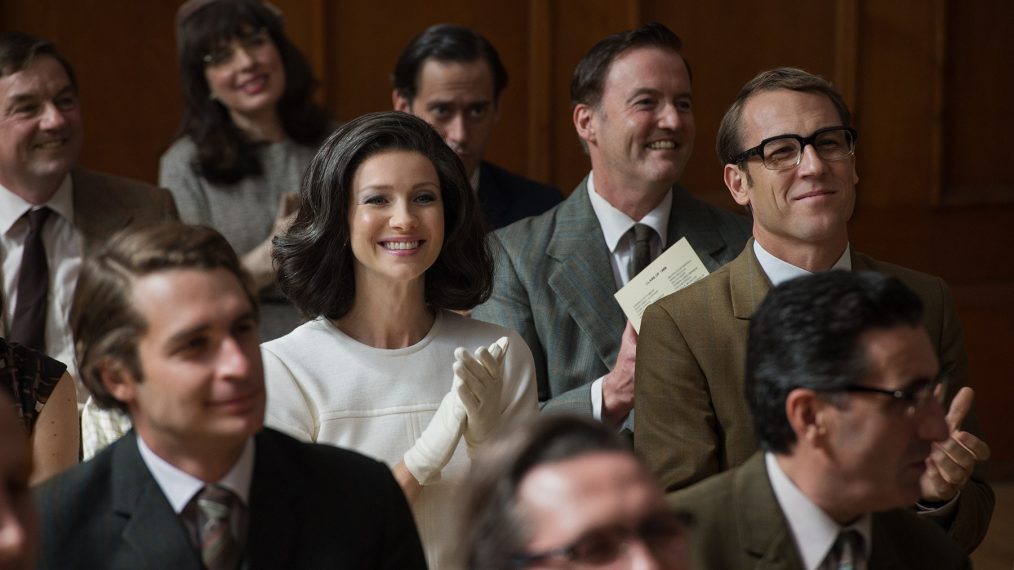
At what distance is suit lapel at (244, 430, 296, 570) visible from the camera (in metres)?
1.74

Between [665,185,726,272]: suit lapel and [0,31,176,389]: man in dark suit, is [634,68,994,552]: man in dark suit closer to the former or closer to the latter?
[665,185,726,272]: suit lapel

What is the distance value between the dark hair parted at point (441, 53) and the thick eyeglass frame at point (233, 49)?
0.40 m

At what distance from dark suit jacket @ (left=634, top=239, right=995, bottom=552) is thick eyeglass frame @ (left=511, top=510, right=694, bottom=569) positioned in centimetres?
95

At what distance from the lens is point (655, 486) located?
4.97 feet

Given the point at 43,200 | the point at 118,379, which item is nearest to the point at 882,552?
the point at 118,379

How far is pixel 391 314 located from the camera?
8.61ft

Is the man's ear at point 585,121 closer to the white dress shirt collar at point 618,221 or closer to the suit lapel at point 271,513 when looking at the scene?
the white dress shirt collar at point 618,221

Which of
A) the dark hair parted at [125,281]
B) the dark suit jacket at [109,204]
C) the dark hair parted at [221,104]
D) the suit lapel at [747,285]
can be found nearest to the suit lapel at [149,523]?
the dark hair parted at [125,281]

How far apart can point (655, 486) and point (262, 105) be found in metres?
2.64

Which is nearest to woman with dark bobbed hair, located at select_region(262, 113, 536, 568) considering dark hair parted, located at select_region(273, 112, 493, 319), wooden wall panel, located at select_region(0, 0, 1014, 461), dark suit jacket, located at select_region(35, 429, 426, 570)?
dark hair parted, located at select_region(273, 112, 493, 319)

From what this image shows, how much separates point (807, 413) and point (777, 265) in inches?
29.1

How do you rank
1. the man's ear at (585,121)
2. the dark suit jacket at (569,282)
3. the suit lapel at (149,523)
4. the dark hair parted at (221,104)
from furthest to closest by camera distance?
the dark hair parted at (221,104), the man's ear at (585,121), the dark suit jacket at (569,282), the suit lapel at (149,523)

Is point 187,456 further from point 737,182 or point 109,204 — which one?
point 109,204

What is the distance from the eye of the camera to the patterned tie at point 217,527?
1.74m
